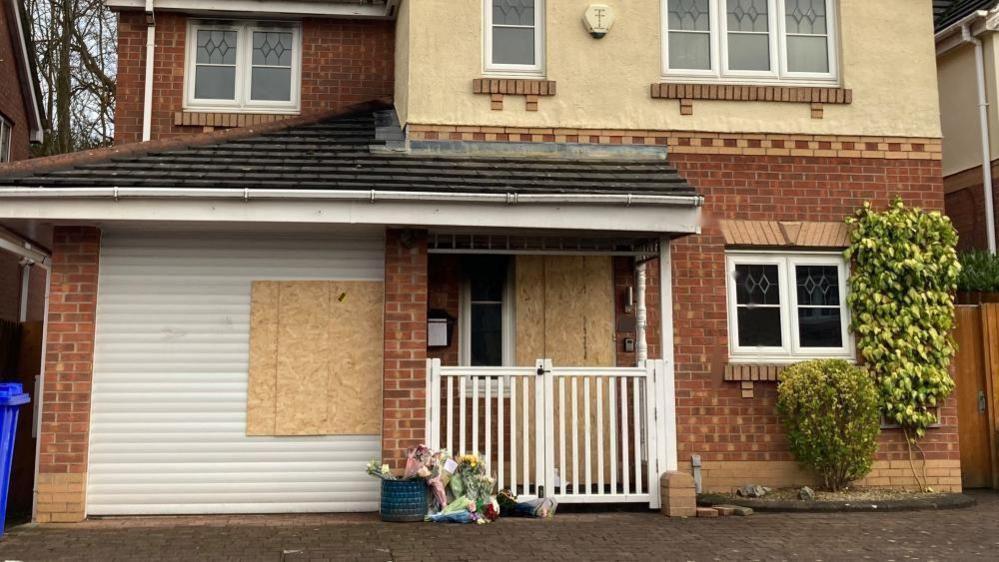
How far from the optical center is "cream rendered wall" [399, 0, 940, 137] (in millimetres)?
8641

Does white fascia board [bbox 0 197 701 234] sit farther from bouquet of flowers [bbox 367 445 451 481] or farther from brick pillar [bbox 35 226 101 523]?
bouquet of flowers [bbox 367 445 451 481]

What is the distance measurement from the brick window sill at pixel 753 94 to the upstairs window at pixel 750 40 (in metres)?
0.15

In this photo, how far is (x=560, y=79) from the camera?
874cm

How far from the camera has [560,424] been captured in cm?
773

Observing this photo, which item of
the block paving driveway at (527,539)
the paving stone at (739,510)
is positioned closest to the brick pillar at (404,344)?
the block paving driveway at (527,539)

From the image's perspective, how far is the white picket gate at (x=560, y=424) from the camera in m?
7.65

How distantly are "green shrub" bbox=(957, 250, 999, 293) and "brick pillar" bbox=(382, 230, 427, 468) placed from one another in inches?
237

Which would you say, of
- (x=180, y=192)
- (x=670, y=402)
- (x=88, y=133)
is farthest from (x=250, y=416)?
(x=88, y=133)

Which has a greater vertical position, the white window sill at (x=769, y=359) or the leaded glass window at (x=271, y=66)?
the leaded glass window at (x=271, y=66)

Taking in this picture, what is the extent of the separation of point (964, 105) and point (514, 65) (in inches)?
303

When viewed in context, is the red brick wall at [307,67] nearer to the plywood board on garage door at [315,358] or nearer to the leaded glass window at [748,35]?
the plywood board on garage door at [315,358]

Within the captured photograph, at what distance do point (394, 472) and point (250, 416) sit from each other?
55.4 inches

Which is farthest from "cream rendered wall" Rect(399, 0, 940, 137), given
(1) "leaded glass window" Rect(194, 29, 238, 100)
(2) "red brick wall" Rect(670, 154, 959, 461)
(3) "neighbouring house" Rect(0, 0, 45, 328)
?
(3) "neighbouring house" Rect(0, 0, 45, 328)

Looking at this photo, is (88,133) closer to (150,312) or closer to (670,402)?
(150,312)
